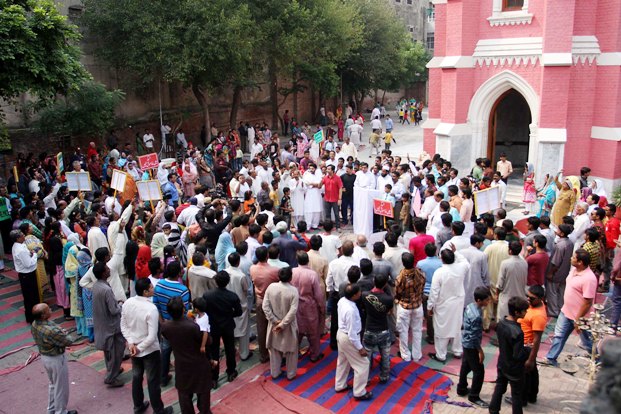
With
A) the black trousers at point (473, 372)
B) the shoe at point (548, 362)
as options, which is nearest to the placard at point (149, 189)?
the black trousers at point (473, 372)

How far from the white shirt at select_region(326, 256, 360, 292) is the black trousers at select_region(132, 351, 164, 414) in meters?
2.57

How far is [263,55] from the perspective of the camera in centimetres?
2228

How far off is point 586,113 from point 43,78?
46.7ft

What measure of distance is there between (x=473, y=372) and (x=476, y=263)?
6.00 feet

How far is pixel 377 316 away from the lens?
21.4 feet

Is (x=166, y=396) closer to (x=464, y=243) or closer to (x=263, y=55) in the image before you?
(x=464, y=243)

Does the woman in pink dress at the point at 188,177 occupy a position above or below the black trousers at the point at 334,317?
above

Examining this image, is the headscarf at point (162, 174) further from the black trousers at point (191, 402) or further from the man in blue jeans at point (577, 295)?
the man in blue jeans at point (577, 295)

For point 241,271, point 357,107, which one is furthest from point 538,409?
point 357,107

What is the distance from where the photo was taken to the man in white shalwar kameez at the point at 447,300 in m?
7.20

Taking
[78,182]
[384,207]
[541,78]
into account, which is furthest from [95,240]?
[541,78]

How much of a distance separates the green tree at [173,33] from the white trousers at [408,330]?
13.9 metres

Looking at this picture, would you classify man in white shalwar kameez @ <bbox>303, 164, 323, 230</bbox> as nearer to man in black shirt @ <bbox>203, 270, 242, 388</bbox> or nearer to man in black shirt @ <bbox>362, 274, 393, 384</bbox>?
man in black shirt @ <bbox>203, 270, 242, 388</bbox>

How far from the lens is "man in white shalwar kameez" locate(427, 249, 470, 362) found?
23.6 feet
